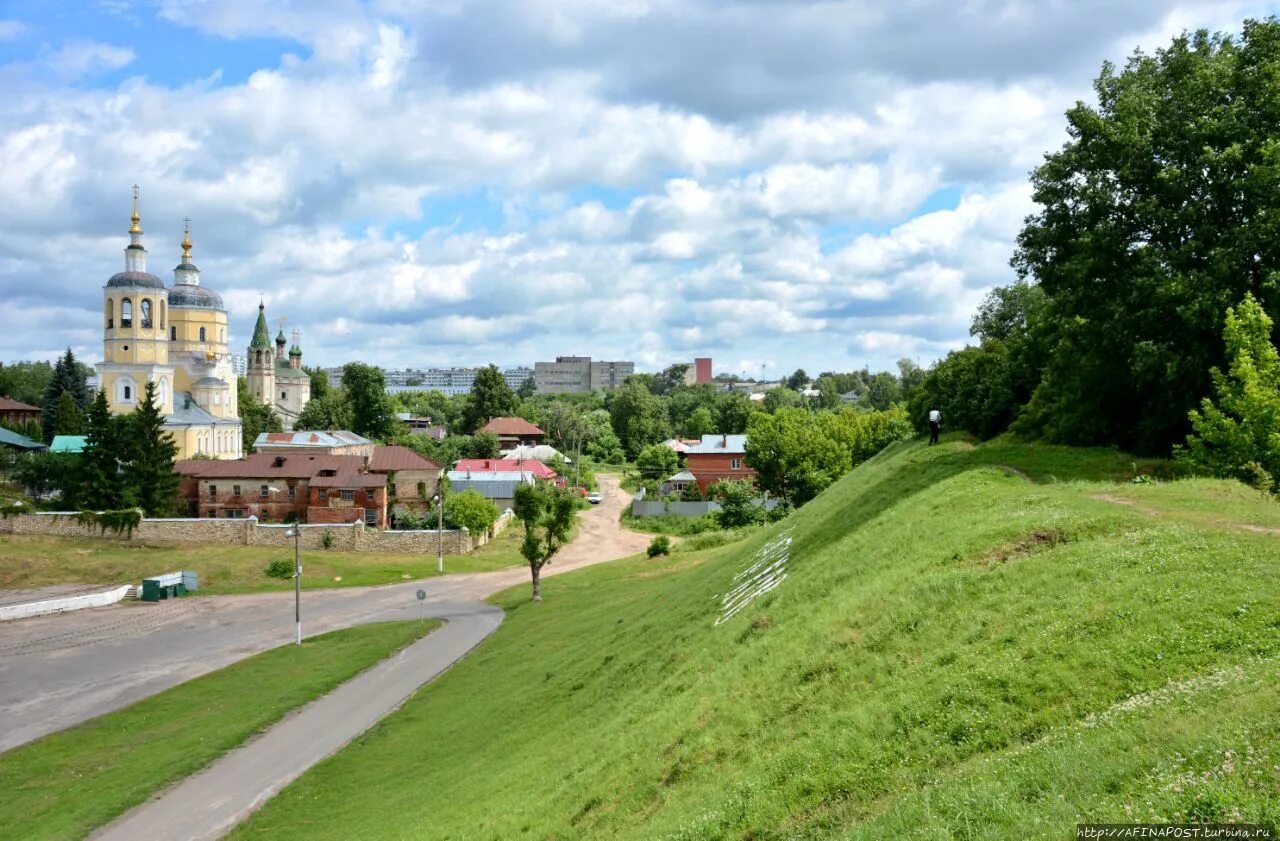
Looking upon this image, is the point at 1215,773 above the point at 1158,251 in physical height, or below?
below

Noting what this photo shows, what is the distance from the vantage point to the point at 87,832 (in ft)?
70.9

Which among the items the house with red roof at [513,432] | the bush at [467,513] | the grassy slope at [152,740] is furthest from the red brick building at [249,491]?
the house with red roof at [513,432]

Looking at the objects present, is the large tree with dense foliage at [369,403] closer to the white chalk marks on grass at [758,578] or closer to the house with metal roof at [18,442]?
the house with metal roof at [18,442]

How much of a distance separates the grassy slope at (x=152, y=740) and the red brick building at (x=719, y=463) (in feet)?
190

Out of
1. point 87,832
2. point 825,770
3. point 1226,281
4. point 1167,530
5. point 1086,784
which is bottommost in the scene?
point 87,832

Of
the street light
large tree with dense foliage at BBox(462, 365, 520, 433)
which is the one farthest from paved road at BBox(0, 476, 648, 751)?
large tree with dense foliage at BBox(462, 365, 520, 433)

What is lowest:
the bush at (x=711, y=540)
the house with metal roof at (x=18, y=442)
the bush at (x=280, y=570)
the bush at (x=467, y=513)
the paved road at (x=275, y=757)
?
the paved road at (x=275, y=757)

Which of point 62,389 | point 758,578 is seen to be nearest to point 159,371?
point 62,389

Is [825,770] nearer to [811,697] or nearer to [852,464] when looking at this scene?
[811,697]

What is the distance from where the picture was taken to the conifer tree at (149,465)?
73.0 metres

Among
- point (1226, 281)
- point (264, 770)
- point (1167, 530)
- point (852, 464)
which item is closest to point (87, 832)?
point (264, 770)

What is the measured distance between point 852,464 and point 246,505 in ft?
172

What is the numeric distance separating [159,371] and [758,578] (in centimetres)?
7972

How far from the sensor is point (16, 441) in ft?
309
